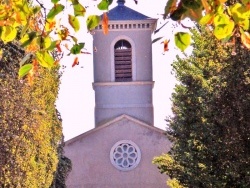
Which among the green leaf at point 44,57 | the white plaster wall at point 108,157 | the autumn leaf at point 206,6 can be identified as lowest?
the white plaster wall at point 108,157

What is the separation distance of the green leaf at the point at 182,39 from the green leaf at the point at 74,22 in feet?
2.33

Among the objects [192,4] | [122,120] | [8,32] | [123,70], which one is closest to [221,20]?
[192,4]

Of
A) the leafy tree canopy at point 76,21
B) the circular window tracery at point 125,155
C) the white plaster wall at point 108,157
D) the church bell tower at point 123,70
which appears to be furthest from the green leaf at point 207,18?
the church bell tower at point 123,70

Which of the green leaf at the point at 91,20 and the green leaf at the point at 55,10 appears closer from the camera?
the green leaf at the point at 55,10

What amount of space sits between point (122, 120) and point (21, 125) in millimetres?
25763

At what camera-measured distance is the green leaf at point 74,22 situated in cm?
537

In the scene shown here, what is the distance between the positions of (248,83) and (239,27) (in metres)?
15.4

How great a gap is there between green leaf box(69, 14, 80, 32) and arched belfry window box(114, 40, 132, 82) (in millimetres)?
44743

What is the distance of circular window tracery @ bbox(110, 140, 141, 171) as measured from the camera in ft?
156

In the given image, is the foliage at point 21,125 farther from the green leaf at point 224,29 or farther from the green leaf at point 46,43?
the green leaf at point 224,29

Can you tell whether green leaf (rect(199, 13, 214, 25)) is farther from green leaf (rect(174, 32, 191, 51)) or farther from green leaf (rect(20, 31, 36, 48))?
green leaf (rect(20, 31, 36, 48))

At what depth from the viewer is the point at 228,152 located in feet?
71.8

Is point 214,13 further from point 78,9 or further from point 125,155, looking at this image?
point 125,155

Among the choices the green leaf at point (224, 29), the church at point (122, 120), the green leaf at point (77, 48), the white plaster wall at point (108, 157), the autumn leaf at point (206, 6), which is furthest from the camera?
the church at point (122, 120)
